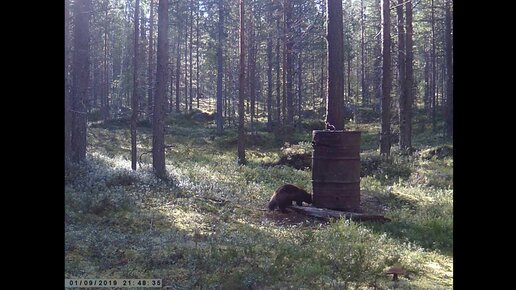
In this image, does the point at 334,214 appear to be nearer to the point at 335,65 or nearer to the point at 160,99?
the point at 335,65

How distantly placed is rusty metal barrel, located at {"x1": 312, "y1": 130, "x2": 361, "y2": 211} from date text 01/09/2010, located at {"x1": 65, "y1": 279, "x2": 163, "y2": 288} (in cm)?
527

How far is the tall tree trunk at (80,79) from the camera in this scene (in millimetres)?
17625

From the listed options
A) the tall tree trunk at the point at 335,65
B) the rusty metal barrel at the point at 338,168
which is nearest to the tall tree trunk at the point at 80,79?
the tall tree trunk at the point at 335,65

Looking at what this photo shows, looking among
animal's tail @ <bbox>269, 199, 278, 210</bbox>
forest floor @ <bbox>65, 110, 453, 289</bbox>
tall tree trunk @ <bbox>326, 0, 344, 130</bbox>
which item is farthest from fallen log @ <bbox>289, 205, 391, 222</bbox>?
tall tree trunk @ <bbox>326, 0, 344, 130</bbox>

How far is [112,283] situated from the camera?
6211mm

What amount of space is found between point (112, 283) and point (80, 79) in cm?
1296

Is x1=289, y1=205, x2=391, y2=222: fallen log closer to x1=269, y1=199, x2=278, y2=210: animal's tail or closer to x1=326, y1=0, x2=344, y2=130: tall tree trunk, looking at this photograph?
x1=269, y1=199, x2=278, y2=210: animal's tail

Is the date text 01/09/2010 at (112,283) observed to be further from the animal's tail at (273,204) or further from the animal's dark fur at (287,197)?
the animal's tail at (273,204)

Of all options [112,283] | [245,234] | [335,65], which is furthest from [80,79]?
[112,283]

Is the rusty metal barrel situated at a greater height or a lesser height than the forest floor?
greater

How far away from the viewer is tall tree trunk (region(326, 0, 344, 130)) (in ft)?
39.1

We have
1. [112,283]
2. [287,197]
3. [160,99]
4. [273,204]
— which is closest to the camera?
[112,283]
